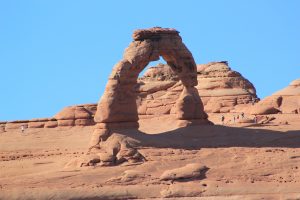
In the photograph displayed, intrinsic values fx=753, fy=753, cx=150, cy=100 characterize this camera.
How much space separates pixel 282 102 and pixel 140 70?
18.9m

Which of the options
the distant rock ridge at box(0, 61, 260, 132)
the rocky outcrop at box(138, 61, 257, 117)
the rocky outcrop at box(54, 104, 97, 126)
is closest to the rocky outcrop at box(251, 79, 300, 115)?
the distant rock ridge at box(0, 61, 260, 132)

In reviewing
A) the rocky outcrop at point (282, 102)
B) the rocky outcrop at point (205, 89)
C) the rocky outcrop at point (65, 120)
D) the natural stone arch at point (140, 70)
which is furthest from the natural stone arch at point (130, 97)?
the rocky outcrop at point (65, 120)

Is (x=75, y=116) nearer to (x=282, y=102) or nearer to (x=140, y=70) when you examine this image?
(x=282, y=102)

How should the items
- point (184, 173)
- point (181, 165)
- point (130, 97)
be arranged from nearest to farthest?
point (184, 173) → point (181, 165) → point (130, 97)

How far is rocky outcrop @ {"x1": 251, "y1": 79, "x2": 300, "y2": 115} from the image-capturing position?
143ft

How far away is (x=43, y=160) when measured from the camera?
30469mm

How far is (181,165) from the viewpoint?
2611 cm

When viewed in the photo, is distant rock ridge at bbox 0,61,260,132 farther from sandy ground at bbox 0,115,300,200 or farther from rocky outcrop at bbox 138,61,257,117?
sandy ground at bbox 0,115,300,200

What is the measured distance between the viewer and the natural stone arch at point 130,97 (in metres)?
27.1

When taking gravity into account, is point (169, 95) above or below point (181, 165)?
above

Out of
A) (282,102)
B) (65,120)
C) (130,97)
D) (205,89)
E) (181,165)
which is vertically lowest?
(181,165)

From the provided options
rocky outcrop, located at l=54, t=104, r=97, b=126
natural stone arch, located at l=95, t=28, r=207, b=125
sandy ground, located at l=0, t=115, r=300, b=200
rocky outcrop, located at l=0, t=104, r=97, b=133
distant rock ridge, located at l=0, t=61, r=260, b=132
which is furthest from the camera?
distant rock ridge, located at l=0, t=61, r=260, b=132

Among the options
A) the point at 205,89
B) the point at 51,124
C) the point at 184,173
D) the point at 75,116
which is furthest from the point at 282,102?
the point at 184,173

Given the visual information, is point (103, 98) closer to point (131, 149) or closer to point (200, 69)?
point (131, 149)
